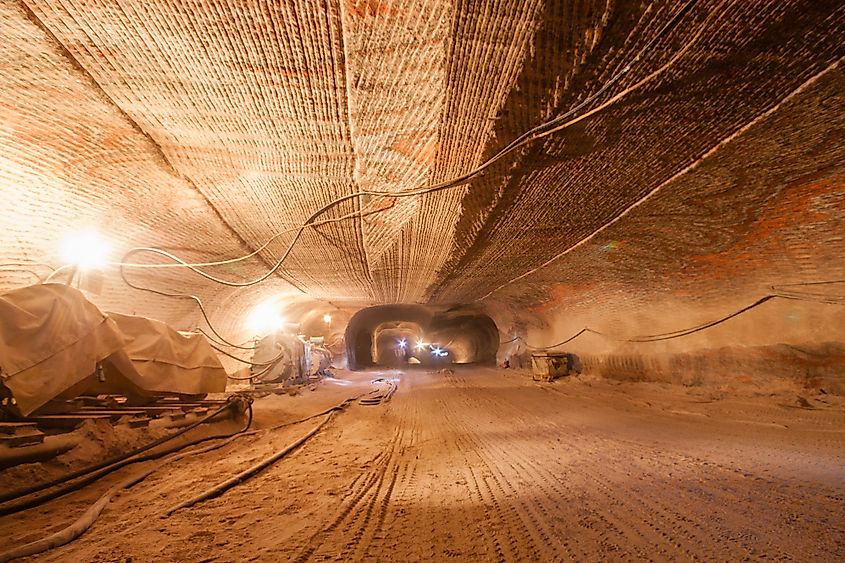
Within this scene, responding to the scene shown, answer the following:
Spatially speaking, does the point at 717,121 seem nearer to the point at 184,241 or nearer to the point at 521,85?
the point at 521,85

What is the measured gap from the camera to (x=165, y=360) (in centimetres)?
509

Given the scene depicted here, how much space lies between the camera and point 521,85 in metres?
2.87

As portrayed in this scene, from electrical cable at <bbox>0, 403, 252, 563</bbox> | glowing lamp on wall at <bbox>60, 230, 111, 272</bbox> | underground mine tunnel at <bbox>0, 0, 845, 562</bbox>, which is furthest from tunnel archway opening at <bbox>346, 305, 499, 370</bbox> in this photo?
electrical cable at <bbox>0, 403, 252, 563</bbox>

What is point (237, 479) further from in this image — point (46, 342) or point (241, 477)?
point (46, 342)

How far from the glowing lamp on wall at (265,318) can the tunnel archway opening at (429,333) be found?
18.8 feet

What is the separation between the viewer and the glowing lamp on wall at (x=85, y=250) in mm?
4543

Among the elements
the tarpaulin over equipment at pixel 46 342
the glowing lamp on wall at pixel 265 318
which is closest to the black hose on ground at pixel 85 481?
the tarpaulin over equipment at pixel 46 342

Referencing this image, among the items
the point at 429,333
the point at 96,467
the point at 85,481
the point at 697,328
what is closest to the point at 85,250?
the point at 96,467

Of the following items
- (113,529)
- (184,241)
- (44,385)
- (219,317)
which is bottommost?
(113,529)

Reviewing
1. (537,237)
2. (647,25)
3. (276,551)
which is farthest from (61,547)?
(537,237)

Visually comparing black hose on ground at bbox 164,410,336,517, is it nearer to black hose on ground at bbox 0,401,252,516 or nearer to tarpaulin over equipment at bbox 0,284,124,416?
black hose on ground at bbox 0,401,252,516

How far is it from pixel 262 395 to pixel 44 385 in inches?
249

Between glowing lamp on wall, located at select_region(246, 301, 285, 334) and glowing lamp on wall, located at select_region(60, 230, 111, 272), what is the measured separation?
5717mm

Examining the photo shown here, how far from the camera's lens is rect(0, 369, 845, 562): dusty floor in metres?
1.99
